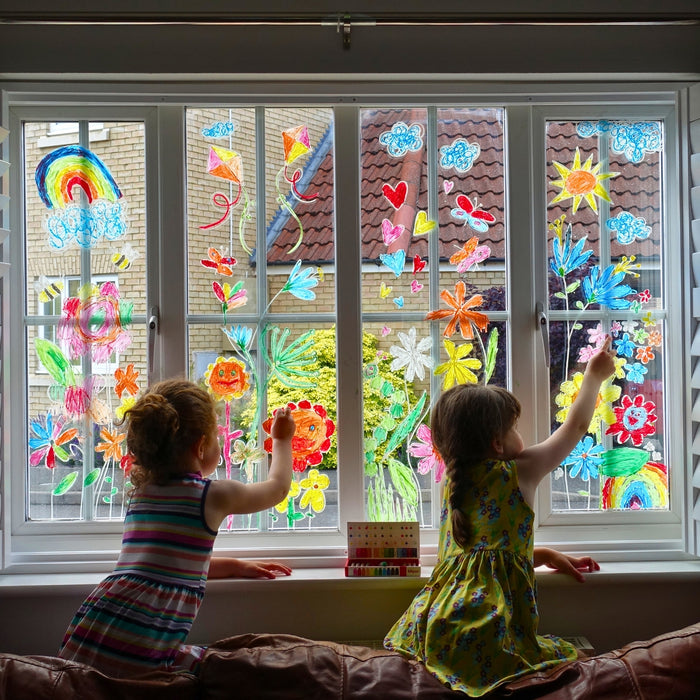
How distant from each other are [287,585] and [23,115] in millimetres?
1592

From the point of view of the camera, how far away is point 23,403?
85.6 inches

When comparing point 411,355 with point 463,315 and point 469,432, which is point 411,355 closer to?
point 463,315

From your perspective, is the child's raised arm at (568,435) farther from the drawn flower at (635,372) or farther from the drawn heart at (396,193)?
the drawn heart at (396,193)

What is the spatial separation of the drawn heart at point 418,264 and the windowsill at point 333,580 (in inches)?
34.6

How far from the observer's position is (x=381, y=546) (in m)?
2.05

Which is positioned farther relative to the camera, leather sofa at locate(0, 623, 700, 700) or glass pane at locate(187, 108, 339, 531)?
glass pane at locate(187, 108, 339, 531)

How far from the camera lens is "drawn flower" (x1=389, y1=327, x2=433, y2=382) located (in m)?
2.20

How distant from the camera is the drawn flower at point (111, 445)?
218 centimetres

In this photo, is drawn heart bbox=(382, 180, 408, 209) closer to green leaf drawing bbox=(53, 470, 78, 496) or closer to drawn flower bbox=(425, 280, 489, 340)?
drawn flower bbox=(425, 280, 489, 340)

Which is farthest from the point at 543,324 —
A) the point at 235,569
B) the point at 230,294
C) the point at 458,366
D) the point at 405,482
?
the point at 235,569

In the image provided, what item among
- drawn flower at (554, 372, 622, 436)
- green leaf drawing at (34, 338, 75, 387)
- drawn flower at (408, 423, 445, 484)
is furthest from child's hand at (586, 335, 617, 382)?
green leaf drawing at (34, 338, 75, 387)

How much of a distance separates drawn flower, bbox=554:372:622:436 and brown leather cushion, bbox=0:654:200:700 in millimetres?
1323

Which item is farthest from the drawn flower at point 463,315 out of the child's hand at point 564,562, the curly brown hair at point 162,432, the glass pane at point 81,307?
the glass pane at point 81,307

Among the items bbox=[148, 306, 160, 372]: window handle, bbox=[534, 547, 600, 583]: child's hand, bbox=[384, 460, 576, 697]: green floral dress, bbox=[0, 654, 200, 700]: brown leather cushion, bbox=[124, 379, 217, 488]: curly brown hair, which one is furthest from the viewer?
bbox=[148, 306, 160, 372]: window handle
